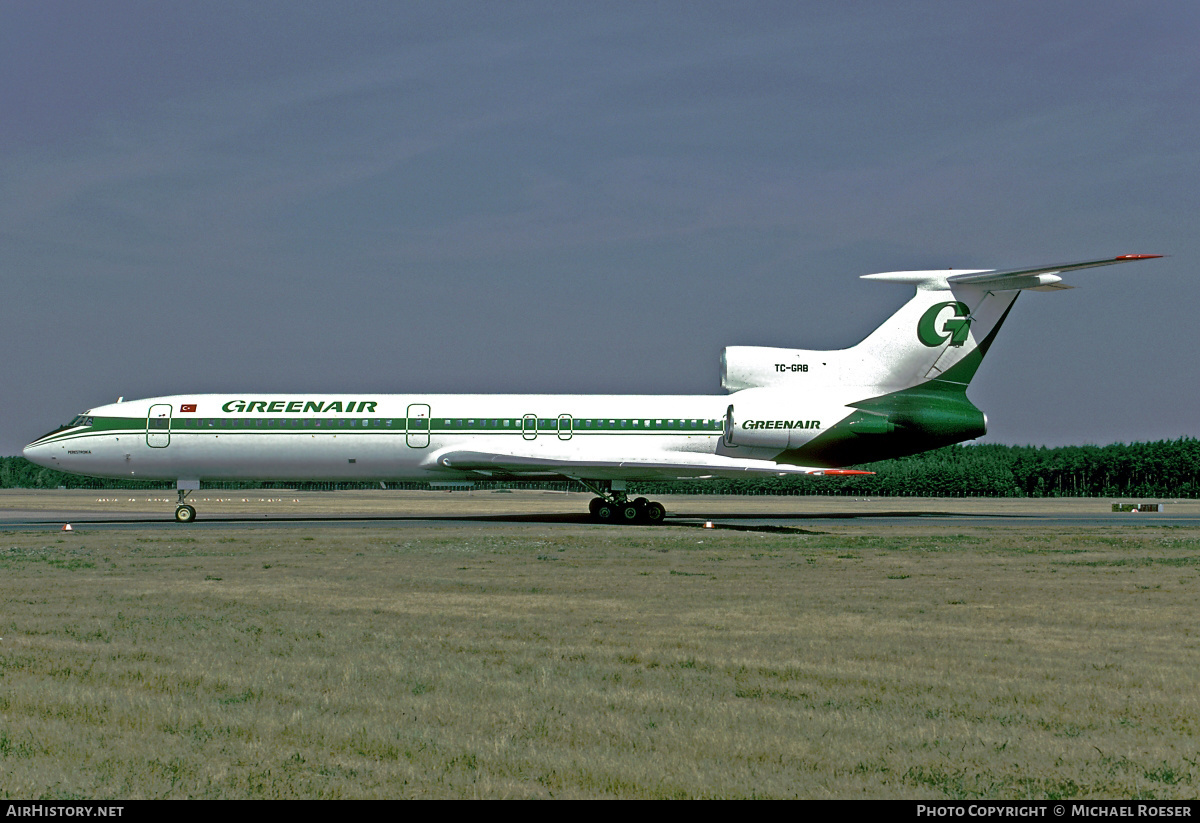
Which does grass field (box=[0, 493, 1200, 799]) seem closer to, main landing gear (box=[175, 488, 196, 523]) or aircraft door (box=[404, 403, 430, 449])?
aircraft door (box=[404, 403, 430, 449])

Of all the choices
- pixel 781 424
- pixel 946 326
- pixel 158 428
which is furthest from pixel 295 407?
pixel 946 326

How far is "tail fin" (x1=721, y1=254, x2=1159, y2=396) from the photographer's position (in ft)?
113

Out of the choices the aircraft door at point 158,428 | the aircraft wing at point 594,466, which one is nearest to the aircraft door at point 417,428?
the aircraft wing at point 594,466

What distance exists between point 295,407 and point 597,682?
88.7 feet

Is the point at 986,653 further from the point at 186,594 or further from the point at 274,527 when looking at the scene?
the point at 274,527

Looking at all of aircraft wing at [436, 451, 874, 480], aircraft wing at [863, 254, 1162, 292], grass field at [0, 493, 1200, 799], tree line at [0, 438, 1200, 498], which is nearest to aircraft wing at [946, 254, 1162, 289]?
aircraft wing at [863, 254, 1162, 292]

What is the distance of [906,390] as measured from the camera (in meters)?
34.9

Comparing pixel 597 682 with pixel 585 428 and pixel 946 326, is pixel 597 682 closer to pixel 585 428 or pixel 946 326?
pixel 585 428

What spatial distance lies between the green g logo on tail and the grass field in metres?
16.4

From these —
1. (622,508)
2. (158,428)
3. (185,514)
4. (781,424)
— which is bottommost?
(622,508)

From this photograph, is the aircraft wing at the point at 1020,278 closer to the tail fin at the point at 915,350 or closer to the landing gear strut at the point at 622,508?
the tail fin at the point at 915,350

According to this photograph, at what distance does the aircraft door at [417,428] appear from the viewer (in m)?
34.4

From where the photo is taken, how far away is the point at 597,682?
9.33m
